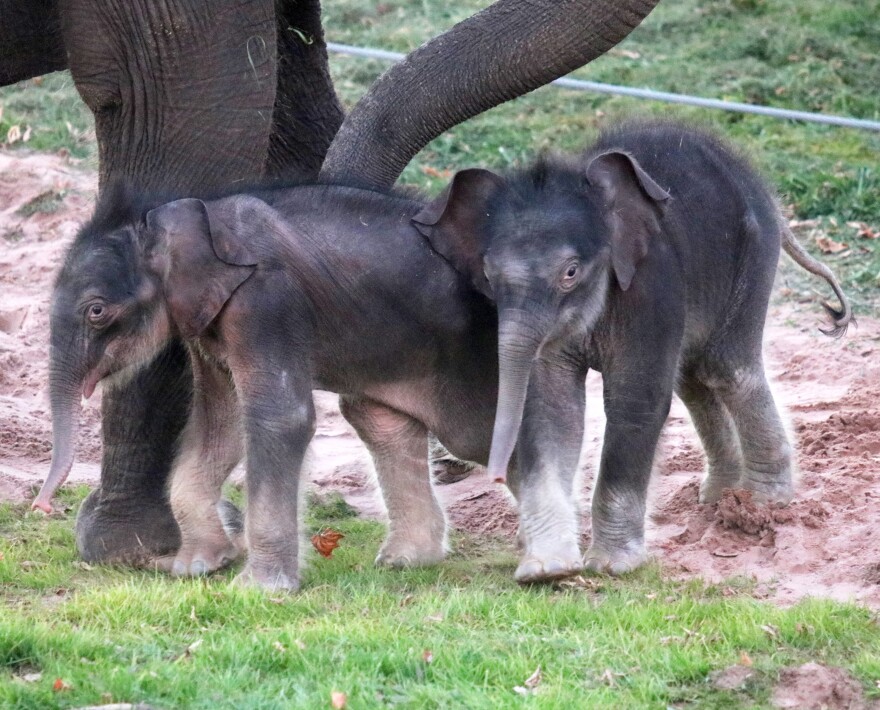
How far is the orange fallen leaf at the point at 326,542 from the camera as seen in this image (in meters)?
6.15

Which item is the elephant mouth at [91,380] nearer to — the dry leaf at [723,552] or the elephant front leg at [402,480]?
the elephant front leg at [402,480]

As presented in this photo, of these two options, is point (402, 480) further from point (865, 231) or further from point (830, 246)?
point (865, 231)

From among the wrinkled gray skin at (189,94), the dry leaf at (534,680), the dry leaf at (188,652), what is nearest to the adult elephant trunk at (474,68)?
the wrinkled gray skin at (189,94)

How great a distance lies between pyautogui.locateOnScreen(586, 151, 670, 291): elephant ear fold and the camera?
5.73 metres

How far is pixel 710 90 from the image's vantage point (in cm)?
1210

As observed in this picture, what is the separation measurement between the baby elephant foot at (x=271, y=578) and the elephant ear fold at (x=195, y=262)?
2.56 ft

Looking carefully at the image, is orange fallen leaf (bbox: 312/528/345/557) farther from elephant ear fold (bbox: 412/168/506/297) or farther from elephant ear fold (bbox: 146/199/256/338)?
elephant ear fold (bbox: 412/168/506/297)

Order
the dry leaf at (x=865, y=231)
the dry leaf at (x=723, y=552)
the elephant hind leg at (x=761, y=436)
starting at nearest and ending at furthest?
the dry leaf at (x=723, y=552) → the elephant hind leg at (x=761, y=436) → the dry leaf at (x=865, y=231)

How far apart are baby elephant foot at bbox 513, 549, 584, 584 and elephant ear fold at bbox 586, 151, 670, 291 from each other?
907 mm

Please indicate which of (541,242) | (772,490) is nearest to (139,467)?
(541,242)

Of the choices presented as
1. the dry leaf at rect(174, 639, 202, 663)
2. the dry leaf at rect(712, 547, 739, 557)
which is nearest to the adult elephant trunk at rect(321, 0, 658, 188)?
the dry leaf at rect(712, 547, 739, 557)

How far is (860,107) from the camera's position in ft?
38.7

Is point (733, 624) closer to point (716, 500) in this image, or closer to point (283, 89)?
point (716, 500)

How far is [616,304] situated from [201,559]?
1.64m
